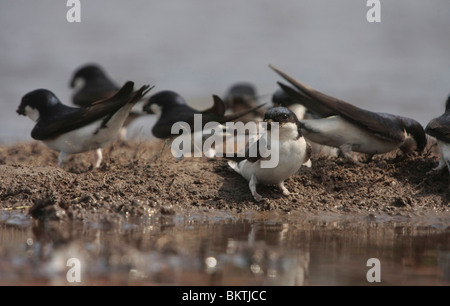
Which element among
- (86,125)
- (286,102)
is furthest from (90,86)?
(86,125)

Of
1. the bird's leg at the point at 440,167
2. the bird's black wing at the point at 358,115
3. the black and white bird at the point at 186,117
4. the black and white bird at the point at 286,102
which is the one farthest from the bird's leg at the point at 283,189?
the black and white bird at the point at 286,102

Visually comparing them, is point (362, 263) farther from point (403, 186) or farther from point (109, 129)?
point (109, 129)

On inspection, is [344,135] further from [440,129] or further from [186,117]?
Answer: [186,117]

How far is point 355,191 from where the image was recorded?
6.63m

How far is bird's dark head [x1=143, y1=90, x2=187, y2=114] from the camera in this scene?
9078 mm

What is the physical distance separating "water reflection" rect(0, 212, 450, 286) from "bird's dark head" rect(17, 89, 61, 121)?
2.56m

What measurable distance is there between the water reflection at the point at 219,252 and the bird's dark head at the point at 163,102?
3.54 meters

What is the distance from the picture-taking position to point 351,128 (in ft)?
23.7

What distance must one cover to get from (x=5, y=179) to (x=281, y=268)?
131 inches

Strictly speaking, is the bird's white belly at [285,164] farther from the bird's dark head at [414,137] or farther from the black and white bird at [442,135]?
the bird's dark head at [414,137]

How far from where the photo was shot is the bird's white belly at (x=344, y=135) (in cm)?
720

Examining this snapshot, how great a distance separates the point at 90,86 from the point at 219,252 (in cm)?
858

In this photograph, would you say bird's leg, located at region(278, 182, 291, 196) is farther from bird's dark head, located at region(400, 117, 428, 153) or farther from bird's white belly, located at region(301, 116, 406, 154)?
bird's dark head, located at region(400, 117, 428, 153)
